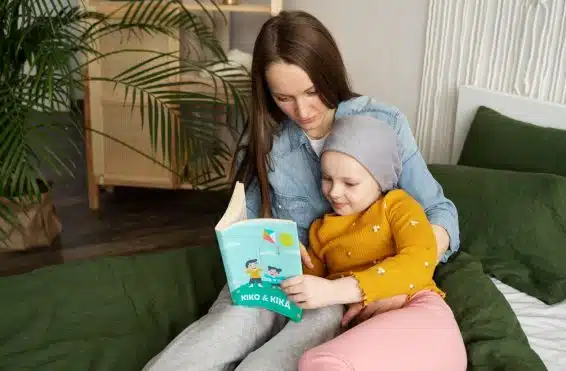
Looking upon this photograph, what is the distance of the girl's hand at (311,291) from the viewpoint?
3.79ft

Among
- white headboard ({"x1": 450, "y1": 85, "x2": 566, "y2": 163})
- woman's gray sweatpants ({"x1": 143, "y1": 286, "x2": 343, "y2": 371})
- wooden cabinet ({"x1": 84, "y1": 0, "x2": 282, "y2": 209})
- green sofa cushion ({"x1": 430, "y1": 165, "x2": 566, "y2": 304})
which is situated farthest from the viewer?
wooden cabinet ({"x1": 84, "y1": 0, "x2": 282, "y2": 209})

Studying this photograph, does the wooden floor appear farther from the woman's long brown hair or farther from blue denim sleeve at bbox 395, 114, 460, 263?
blue denim sleeve at bbox 395, 114, 460, 263

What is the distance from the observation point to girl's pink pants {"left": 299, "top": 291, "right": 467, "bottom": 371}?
102 cm

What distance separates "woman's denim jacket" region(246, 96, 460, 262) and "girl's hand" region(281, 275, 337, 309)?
1.21 ft

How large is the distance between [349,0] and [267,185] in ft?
4.38

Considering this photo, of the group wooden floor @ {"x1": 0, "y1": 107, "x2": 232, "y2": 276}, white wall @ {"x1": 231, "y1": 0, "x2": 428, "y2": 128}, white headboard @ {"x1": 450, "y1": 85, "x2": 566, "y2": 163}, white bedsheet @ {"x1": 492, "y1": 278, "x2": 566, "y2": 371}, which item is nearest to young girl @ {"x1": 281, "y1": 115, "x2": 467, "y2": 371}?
white bedsheet @ {"x1": 492, "y1": 278, "x2": 566, "y2": 371}

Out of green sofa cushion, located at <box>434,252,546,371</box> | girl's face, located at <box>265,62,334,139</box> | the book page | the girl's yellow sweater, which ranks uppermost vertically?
girl's face, located at <box>265,62,334,139</box>

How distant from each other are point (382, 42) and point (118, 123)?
4.18 feet

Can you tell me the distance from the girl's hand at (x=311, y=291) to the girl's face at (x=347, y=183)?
8.1 inches

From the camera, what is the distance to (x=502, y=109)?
6.45ft

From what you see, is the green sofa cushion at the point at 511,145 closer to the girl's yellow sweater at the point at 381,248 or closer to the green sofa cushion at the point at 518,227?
the green sofa cushion at the point at 518,227

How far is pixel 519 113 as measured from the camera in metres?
1.92

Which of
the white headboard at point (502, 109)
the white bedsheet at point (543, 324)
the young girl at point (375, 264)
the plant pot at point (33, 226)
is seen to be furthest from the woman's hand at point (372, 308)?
the plant pot at point (33, 226)

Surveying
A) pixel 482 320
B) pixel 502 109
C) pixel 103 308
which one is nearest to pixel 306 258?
pixel 482 320
